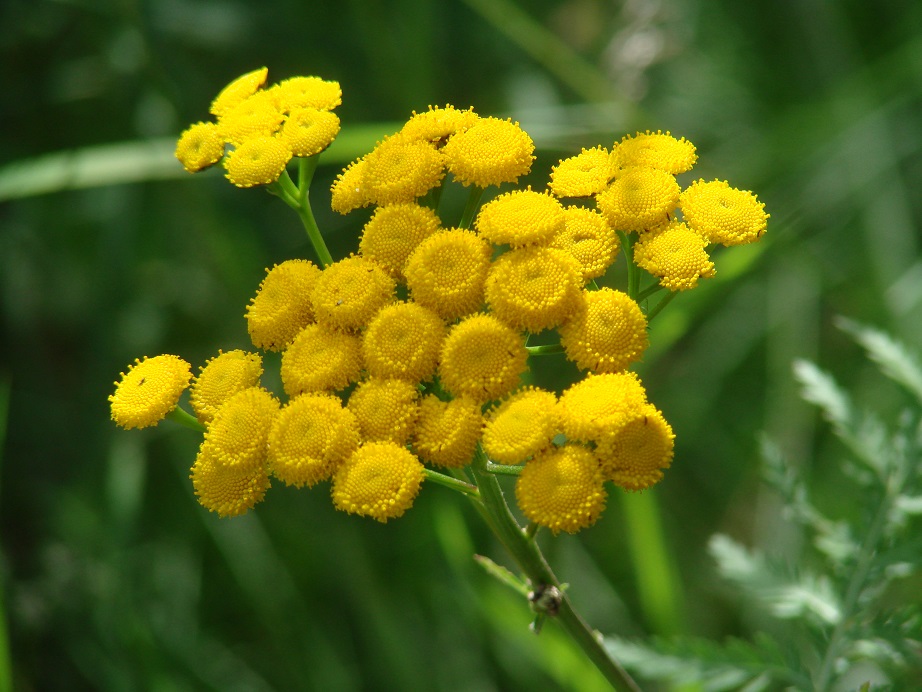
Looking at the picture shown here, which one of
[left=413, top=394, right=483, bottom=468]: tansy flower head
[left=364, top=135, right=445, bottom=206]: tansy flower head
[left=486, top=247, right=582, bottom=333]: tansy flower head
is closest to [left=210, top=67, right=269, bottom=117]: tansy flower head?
[left=364, top=135, right=445, bottom=206]: tansy flower head

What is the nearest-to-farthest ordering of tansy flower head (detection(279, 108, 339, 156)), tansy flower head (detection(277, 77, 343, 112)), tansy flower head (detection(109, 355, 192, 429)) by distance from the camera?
tansy flower head (detection(109, 355, 192, 429)) → tansy flower head (detection(279, 108, 339, 156)) → tansy flower head (detection(277, 77, 343, 112))

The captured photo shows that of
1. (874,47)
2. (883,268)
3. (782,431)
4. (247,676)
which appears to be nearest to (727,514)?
(782,431)

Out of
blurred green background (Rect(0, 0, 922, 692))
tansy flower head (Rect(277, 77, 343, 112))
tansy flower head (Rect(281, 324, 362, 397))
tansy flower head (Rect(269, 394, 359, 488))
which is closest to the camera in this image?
tansy flower head (Rect(269, 394, 359, 488))

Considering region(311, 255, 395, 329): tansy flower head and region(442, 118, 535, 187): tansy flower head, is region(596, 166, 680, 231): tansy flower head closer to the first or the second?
region(442, 118, 535, 187): tansy flower head

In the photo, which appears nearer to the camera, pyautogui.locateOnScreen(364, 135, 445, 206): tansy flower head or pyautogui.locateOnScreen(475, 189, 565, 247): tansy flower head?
pyautogui.locateOnScreen(475, 189, 565, 247): tansy flower head

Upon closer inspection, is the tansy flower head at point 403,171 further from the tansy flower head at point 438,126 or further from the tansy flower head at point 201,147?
the tansy flower head at point 201,147

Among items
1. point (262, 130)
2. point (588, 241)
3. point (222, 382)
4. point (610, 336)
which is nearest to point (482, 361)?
point (610, 336)

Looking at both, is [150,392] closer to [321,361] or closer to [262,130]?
[321,361]

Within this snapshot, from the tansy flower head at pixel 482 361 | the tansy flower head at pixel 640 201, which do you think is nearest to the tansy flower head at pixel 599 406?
the tansy flower head at pixel 482 361
